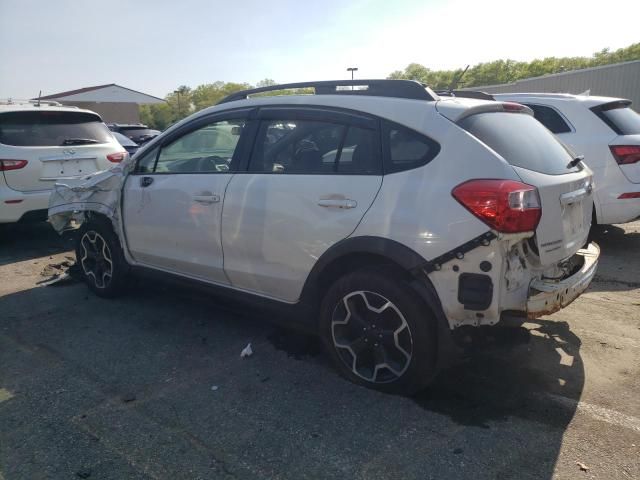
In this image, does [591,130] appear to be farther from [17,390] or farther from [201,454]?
[17,390]

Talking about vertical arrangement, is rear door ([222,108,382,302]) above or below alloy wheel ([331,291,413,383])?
above

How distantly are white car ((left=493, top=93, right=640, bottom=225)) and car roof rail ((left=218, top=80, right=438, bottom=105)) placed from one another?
9.14 feet

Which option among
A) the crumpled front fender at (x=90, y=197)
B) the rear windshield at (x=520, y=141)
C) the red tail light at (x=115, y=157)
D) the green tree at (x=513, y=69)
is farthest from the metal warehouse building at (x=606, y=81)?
the green tree at (x=513, y=69)

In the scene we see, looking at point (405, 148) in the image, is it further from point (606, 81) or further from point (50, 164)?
point (606, 81)

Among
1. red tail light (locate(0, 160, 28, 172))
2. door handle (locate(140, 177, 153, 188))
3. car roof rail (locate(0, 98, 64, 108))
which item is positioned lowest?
door handle (locate(140, 177, 153, 188))

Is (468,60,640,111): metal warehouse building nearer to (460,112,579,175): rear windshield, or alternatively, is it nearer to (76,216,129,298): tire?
(460,112,579,175): rear windshield

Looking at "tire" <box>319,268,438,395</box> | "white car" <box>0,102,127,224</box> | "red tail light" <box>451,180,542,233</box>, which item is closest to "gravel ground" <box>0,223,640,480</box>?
"tire" <box>319,268,438,395</box>

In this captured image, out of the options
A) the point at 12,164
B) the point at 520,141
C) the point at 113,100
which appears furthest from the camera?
the point at 113,100

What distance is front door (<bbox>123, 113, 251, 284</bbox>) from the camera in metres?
3.85

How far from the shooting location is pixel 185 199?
4.01 m

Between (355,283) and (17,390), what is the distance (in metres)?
2.29

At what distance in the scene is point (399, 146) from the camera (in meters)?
3.01

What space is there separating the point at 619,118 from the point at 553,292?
4016 millimetres

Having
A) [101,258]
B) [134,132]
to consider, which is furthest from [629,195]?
[134,132]
